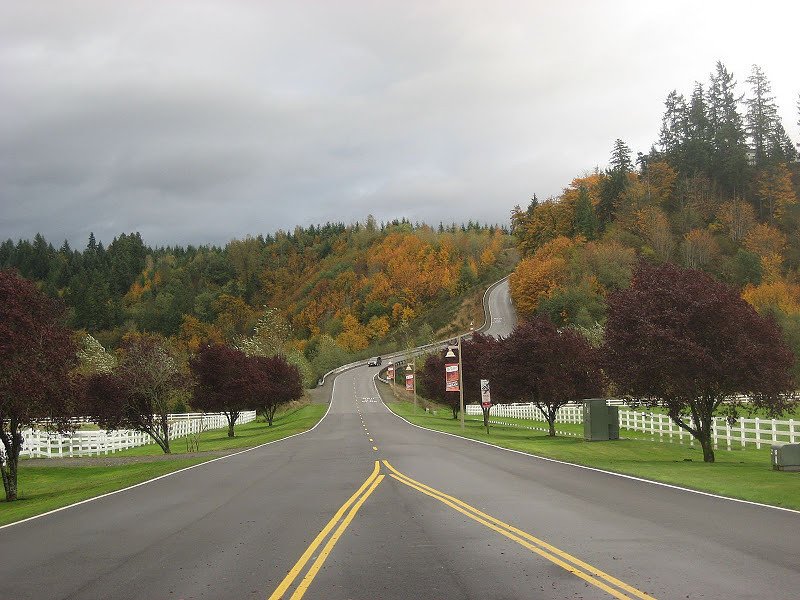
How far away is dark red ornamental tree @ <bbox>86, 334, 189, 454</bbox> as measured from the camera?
32.6 metres

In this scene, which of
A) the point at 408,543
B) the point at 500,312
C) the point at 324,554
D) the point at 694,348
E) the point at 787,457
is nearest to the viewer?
the point at 324,554

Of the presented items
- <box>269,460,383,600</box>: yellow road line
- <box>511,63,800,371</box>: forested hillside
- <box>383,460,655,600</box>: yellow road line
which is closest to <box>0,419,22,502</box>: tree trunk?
<box>269,460,383,600</box>: yellow road line

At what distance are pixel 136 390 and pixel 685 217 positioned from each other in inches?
4169

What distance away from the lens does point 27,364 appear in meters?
19.6

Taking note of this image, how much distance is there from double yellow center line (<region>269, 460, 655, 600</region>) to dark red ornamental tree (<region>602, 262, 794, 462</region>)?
11219mm

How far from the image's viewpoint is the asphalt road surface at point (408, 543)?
23.9 ft

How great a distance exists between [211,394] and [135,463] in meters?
21.5

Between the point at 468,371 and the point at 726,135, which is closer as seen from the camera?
the point at 468,371

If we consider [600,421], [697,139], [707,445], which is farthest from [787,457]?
[697,139]

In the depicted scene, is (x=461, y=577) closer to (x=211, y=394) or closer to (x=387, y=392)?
(x=211, y=394)

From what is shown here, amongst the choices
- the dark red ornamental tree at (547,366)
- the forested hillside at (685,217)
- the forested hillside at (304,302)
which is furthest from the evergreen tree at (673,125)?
the dark red ornamental tree at (547,366)

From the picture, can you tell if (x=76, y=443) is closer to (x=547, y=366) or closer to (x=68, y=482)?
(x=68, y=482)

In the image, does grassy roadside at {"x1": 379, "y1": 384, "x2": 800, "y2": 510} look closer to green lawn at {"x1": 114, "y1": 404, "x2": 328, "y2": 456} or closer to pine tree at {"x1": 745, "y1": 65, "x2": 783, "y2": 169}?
green lawn at {"x1": 114, "y1": 404, "x2": 328, "y2": 456}

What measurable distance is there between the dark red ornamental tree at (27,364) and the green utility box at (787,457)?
20416 mm
